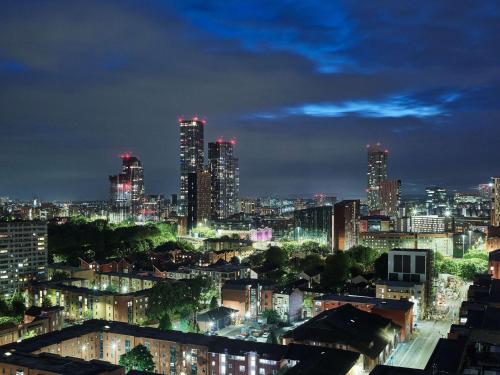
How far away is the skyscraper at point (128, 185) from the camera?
68.9 meters

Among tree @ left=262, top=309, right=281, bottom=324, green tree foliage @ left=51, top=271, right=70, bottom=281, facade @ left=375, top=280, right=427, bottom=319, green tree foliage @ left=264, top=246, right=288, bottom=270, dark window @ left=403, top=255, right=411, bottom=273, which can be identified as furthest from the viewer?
green tree foliage @ left=264, top=246, right=288, bottom=270

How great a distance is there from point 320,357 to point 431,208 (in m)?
57.0

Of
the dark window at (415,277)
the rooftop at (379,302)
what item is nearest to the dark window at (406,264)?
the dark window at (415,277)

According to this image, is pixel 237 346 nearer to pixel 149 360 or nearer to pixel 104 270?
pixel 149 360

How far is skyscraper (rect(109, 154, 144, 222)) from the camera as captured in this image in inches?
2714

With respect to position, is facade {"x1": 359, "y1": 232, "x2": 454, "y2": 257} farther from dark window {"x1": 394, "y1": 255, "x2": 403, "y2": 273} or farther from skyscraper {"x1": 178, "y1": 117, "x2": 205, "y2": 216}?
skyscraper {"x1": 178, "y1": 117, "x2": 205, "y2": 216}

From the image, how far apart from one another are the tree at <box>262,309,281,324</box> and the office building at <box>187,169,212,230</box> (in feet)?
108

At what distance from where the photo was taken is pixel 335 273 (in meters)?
20.8

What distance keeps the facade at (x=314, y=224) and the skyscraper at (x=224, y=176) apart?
1729 centimetres

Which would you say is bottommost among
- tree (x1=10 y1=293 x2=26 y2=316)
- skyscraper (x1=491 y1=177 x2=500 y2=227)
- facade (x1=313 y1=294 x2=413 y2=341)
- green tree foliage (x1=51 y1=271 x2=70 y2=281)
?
tree (x1=10 y1=293 x2=26 y2=316)

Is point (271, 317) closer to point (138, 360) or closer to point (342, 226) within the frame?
point (138, 360)

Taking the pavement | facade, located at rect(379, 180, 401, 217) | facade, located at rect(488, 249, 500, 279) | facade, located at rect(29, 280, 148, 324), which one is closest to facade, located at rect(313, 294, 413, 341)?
the pavement

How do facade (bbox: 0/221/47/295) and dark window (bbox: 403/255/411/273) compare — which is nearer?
dark window (bbox: 403/255/411/273)

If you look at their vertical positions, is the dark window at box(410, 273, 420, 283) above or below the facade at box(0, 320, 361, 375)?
above
